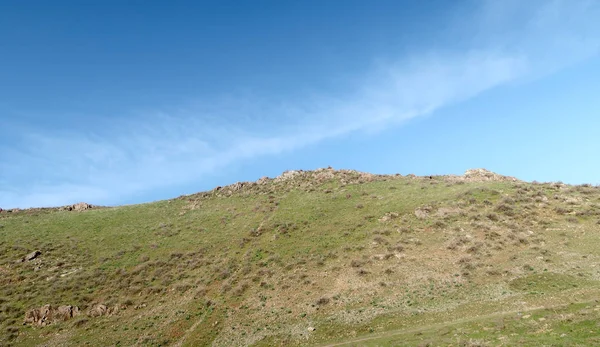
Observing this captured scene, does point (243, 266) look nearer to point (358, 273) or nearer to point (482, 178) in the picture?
point (358, 273)

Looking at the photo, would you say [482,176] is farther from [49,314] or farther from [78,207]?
[78,207]

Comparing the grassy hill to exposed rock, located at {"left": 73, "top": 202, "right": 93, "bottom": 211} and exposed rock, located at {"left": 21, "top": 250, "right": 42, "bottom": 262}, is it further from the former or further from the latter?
exposed rock, located at {"left": 73, "top": 202, "right": 93, "bottom": 211}

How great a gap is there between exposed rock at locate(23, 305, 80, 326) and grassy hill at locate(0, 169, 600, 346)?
17.9 inches

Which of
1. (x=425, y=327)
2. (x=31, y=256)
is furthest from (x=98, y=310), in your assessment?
(x=425, y=327)

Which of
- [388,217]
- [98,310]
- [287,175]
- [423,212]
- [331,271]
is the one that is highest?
[287,175]

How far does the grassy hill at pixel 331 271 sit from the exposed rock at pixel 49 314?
0.45 m

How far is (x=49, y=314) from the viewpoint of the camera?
4219 cm

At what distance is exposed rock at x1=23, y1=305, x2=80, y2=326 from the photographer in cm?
4117

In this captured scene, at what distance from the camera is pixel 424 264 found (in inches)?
1714

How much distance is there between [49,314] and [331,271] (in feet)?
120

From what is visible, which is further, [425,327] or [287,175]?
[287,175]

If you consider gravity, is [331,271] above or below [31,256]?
below

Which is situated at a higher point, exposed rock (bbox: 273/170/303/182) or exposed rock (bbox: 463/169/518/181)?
exposed rock (bbox: 273/170/303/182)

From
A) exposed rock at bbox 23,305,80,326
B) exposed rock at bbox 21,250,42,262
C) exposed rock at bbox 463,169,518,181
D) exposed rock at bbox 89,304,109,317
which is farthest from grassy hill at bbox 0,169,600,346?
exposed rock at bbox 463,169,518,181
